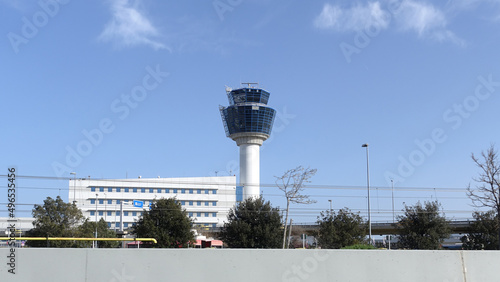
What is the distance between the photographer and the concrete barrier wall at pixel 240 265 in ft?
35.6

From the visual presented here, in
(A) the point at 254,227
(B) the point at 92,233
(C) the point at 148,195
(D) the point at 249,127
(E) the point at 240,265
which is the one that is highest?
(D) the point at 249,127

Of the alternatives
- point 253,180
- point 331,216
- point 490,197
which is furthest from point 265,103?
point 490,197

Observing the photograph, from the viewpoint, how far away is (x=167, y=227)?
38.5 metres

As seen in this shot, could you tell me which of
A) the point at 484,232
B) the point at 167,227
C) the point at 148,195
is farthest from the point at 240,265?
the point at 148,195

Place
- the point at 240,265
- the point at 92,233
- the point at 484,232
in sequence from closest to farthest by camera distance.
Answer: the point at 240,265 < the point at 484,232 < the point at 92,233

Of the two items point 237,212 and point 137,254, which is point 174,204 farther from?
point 137,254

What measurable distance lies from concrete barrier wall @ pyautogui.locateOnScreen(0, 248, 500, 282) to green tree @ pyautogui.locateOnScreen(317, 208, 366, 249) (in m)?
30.1

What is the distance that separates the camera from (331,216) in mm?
44062

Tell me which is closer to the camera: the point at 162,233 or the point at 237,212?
the point at 162,233

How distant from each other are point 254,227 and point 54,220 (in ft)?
57.7

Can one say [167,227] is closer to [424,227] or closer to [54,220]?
[54,220]

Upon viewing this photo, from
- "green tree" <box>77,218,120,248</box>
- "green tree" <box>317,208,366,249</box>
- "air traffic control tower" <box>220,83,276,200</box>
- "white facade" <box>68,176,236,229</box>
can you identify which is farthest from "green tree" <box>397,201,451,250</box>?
"white facade" <box>68,176,236,229</box>

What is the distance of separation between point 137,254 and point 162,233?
2742 cm

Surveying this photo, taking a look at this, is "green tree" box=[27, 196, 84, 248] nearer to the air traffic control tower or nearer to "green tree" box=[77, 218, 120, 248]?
"green tree" box=[77, 218, 120, 248]
